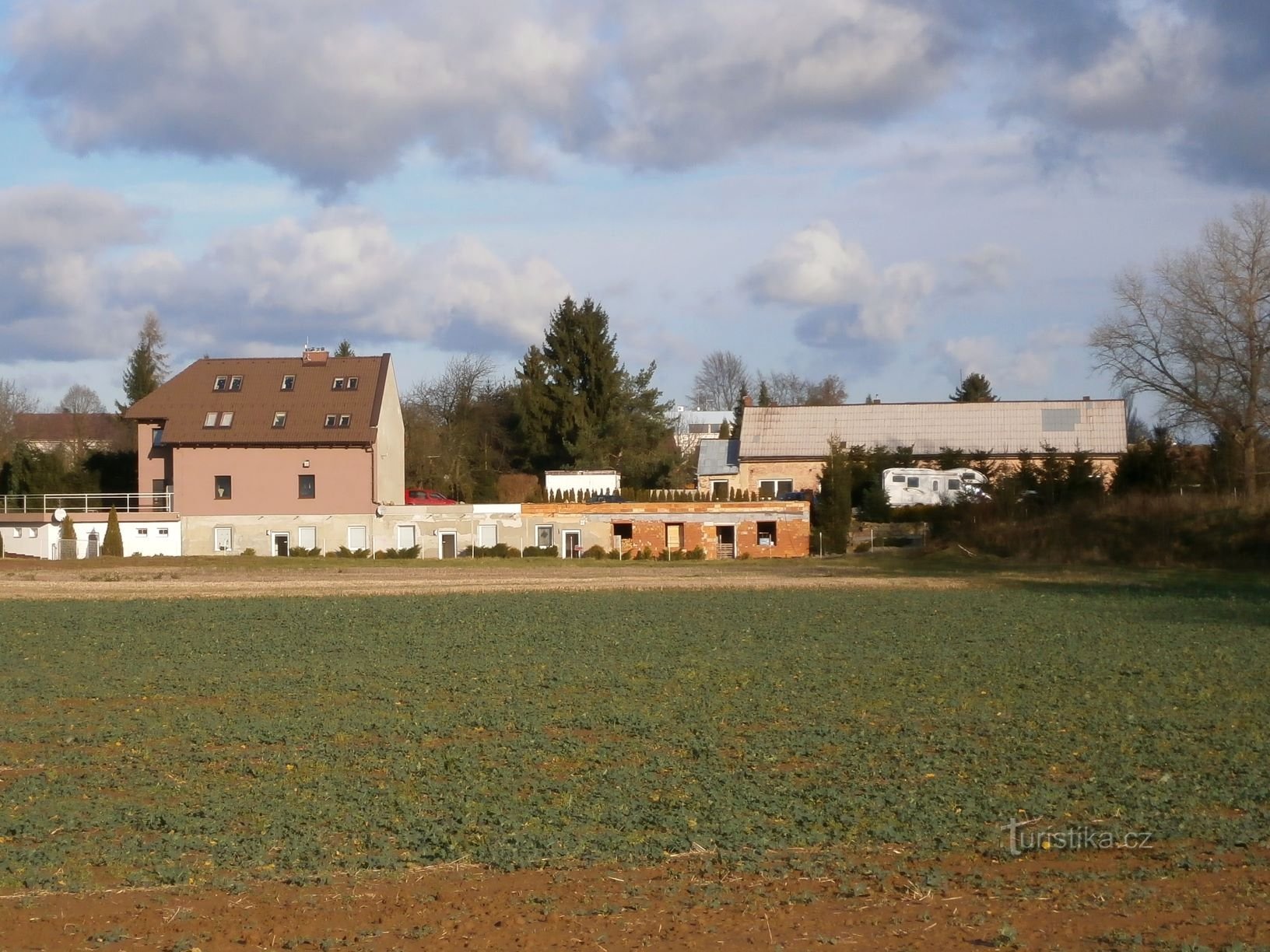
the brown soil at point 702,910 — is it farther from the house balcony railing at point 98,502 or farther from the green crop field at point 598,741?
the house balcony railing at point 98,502

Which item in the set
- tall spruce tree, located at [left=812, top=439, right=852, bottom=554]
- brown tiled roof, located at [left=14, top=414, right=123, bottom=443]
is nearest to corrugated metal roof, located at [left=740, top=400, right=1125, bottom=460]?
tall spruce tree, located at [left=812, top=439, right=852, bottom=554]

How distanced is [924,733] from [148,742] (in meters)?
7.75

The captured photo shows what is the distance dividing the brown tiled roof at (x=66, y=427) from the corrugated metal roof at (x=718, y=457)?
3790 cm

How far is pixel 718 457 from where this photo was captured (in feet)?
240

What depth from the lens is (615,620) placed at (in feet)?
81.4

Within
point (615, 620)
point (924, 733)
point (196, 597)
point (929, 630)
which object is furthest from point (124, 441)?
point (924, 733)

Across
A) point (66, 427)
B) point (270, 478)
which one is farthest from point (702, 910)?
point (66, 427)

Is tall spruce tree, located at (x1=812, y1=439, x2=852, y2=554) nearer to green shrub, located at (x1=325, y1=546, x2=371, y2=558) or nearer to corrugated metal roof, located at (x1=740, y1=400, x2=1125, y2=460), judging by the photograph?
corrugated metal roof, located at (x1=740, y1=400, x2=1125, y2=460)

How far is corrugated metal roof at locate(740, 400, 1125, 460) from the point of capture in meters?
69.4

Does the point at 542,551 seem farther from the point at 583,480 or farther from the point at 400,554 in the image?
the point at 583,480

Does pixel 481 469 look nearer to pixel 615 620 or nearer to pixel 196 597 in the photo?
pixel 196 597

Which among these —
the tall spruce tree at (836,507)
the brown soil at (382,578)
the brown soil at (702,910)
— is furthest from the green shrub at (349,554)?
the brown soil at (702,910)

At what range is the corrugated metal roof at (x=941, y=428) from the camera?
69375 mm

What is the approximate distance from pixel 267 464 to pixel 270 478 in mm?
675
